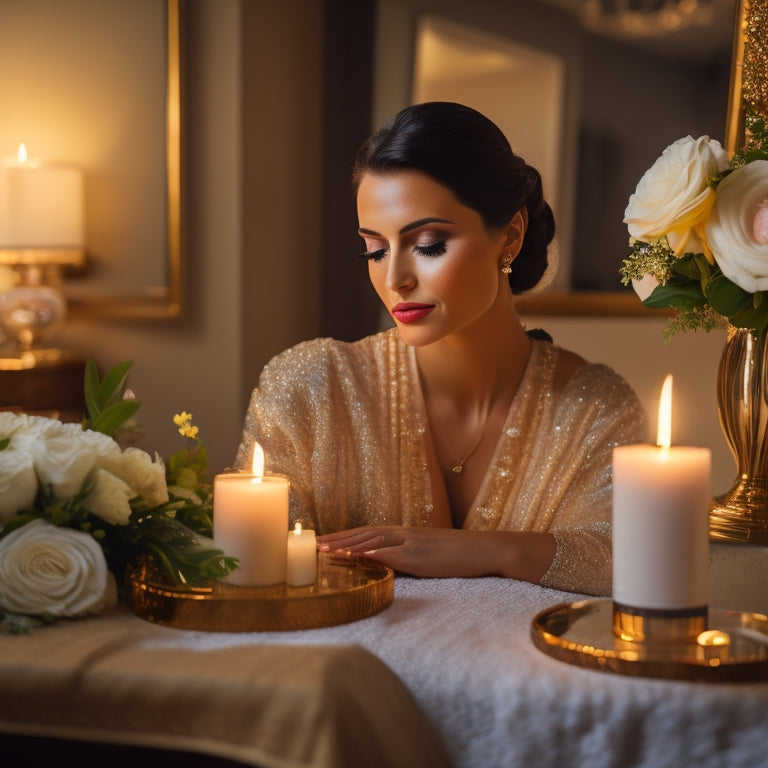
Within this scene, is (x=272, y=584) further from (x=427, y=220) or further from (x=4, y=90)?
(x=4, y=90)

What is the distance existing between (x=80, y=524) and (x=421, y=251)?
651mm

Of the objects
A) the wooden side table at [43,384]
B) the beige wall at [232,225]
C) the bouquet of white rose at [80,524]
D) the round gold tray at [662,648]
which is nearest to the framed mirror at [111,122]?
the beige wall at [232,225]

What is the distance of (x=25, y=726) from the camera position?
78 centimetres

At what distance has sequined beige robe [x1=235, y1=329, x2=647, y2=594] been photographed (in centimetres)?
155

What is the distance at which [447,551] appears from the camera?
1.20m

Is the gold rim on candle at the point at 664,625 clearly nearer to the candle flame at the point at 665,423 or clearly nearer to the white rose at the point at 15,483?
the candle flame at the point at 665,423

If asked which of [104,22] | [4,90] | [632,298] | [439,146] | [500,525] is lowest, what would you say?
[500,525]

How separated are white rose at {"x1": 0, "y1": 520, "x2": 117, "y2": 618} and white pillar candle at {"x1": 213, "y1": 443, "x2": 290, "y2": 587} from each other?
110mm

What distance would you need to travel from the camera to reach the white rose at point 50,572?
0.89 meters

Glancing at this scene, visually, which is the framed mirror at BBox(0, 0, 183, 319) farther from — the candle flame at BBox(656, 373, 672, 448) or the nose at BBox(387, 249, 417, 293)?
the candle flame at BBox(656, 373, 672, 448)

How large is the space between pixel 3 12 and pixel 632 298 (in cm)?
224

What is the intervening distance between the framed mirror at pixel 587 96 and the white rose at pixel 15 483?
2471 millimetres

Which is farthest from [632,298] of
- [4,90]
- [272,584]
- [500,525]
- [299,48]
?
[272,584]

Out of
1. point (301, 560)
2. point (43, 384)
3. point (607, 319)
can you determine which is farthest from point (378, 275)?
point (43, 384)
